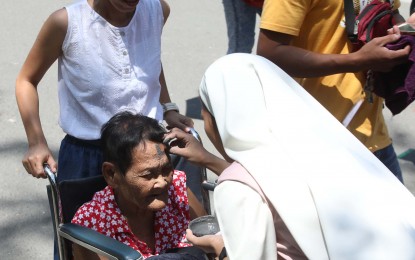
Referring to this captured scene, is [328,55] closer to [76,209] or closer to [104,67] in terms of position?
[104,67]

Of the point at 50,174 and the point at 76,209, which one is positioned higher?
the point at 50,174

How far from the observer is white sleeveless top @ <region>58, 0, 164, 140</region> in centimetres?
314

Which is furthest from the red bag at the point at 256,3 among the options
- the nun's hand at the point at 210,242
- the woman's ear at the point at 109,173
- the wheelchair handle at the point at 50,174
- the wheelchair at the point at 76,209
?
the nun's hand at the point at 210,242

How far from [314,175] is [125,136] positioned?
1.03 m

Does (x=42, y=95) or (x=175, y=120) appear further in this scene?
(x=42, y=95)

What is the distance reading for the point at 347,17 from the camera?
307 cm

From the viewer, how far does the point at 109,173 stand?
3.12 metres

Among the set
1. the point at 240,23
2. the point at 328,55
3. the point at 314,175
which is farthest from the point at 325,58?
the point at 240,23

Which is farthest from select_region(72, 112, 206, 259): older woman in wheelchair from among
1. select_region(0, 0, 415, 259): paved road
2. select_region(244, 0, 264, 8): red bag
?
select_region(244, 0, 264, 8): red bag

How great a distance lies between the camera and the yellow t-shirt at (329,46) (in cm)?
303

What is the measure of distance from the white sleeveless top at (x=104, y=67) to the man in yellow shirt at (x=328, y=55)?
46 centimetres

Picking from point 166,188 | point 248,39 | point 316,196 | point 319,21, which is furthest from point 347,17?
point 248,39

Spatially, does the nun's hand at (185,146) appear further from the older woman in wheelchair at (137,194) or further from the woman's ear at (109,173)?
the woman's ear at (109,173)

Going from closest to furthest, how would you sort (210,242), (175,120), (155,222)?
(210,242), (155,222), (175,120)
